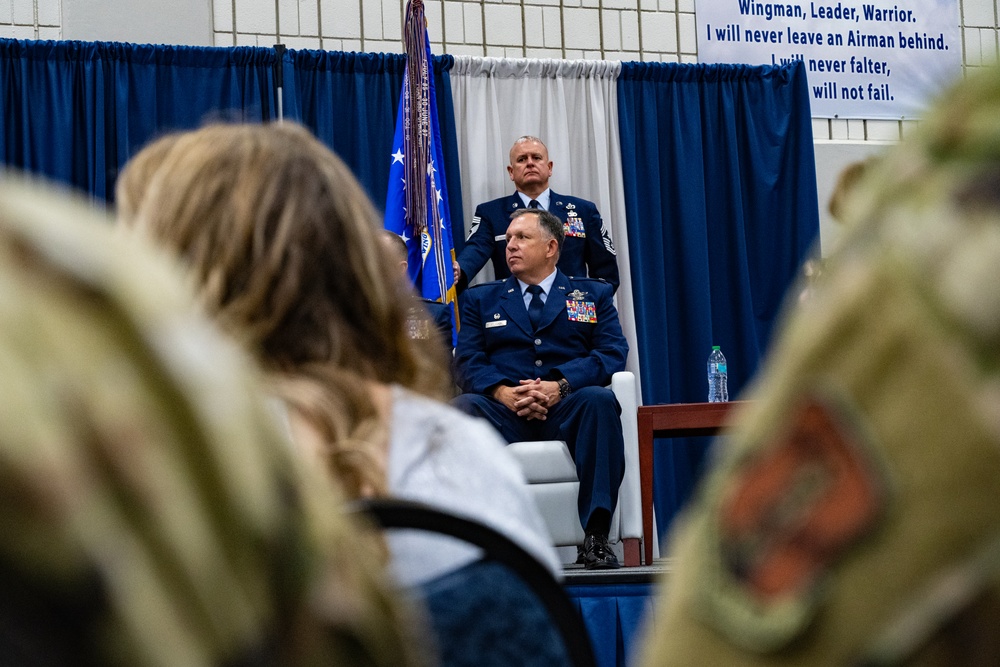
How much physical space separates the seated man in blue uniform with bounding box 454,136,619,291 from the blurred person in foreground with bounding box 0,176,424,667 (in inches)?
188

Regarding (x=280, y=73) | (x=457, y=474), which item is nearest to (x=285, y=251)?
(x=457, y=474)

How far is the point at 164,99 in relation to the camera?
523cm

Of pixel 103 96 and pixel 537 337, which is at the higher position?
pixel 103 96

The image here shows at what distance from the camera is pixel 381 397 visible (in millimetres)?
810

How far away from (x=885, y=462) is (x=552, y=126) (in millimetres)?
5411

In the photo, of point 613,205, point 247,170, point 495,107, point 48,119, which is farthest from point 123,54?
point 247,170

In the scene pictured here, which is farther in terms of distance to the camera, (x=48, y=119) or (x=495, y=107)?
(x=495, y=107)

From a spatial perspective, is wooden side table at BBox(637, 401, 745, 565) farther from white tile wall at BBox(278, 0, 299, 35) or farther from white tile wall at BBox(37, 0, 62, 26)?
white tile wall at BBox(37, 0, 62, 26)

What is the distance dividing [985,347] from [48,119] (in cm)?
526

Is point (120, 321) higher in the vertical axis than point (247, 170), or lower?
lower

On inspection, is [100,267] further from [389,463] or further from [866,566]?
[389,463]

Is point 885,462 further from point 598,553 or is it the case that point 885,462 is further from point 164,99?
point 164,99

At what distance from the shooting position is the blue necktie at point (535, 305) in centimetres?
449

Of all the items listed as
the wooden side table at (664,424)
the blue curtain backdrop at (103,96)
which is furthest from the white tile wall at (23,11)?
the wooden side table at (664,424)
